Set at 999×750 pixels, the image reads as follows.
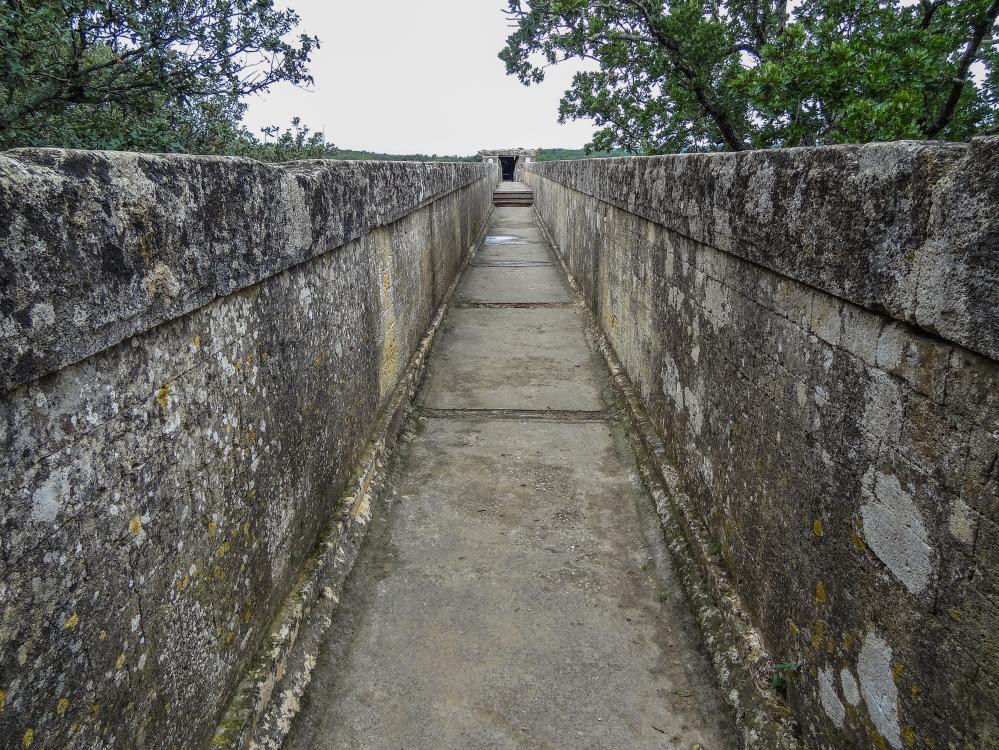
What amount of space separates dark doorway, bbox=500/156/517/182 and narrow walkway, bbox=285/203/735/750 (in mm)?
47255

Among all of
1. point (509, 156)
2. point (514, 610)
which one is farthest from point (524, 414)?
point (509, 156)

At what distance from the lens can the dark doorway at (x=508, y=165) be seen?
50406 mm

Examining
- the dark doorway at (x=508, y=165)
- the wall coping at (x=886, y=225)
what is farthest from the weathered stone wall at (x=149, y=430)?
the dark doorway at (x=508, y=165)

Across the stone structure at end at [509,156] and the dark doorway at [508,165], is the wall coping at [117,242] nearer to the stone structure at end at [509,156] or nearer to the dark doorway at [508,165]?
the stone structure at end at [509,156]

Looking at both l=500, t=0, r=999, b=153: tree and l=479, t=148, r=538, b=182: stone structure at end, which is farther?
l=479, t=148, r=538, b=182: stone structure at end

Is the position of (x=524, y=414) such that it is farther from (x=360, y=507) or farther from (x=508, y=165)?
(x=508, y=165)

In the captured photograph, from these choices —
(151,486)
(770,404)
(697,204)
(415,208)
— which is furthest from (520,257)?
(151,486)

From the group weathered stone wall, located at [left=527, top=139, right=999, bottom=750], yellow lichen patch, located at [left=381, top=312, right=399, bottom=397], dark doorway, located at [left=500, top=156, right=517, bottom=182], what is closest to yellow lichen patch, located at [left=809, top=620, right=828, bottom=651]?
weathered stone wall, located at [left=527, top=139, right=999, bottom=750]

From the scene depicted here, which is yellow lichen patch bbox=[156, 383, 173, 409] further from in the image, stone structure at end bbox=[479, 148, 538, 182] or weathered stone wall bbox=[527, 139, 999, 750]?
stone structure at end bbox=[479, 148, 538, 182]

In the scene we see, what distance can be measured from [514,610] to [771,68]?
6.68 meters

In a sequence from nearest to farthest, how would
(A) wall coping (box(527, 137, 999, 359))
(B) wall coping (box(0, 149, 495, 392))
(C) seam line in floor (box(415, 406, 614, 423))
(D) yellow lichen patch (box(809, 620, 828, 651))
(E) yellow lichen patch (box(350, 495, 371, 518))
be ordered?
(B) wall coping (box(0, 149, 495, 392)) → (A) wall coping (box(527, 137, 999, 359)) → (D) yellow lichen patch (box(809, 620, 828, 651)) → (E) yellow lichen patch (box(350, 495, 371, 518)) → (C) seam line in floor (box(415, 406, 614, 423))

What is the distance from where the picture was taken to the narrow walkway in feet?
8.80

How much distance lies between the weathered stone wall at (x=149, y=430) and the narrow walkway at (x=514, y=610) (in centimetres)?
55

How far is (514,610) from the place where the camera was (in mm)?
3336
